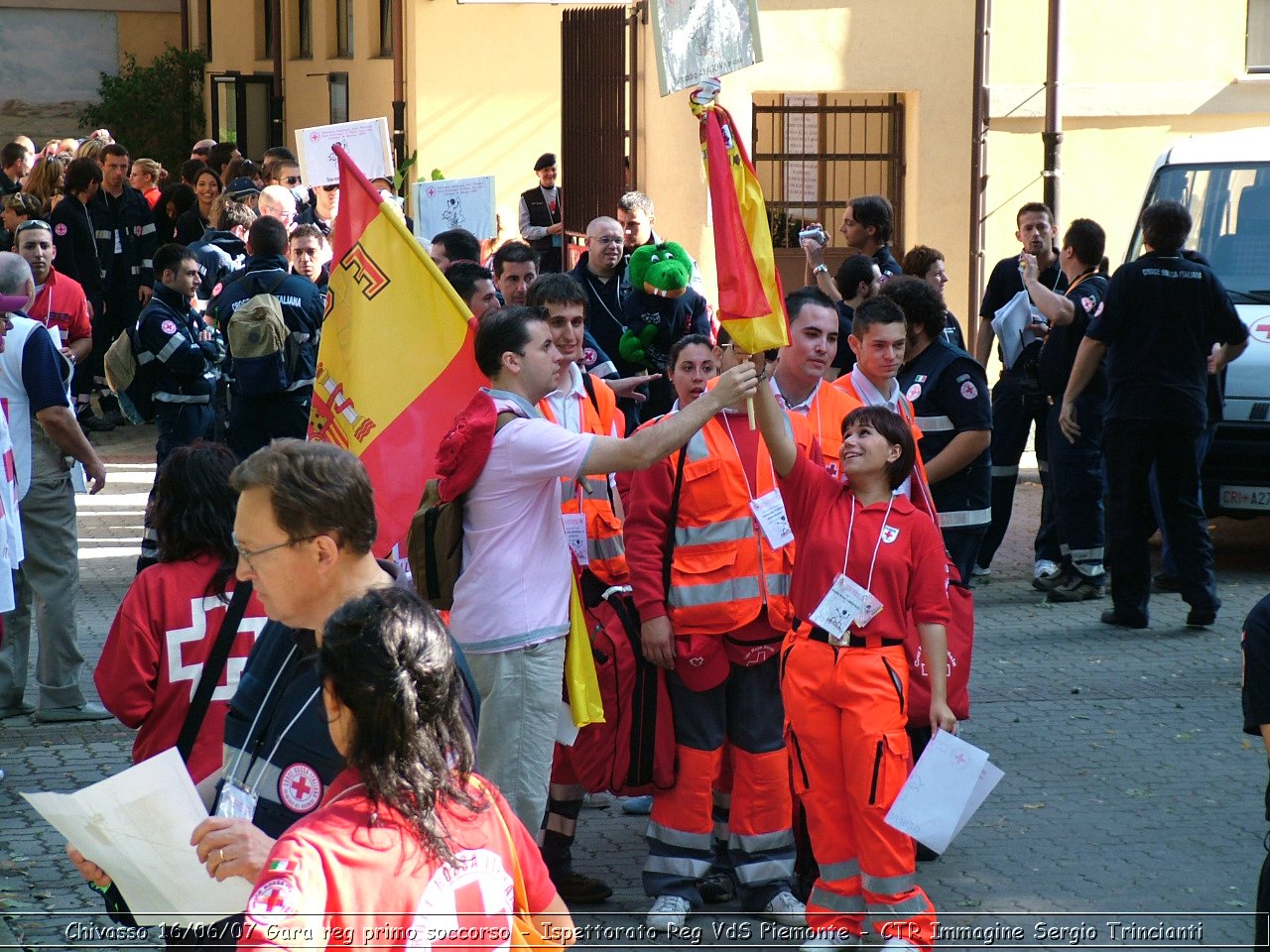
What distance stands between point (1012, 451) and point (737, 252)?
645 centimetres

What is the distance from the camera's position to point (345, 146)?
12023 millimetres

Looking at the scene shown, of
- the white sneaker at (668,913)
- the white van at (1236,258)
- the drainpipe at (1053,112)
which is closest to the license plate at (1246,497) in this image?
the white van at (1236,258)

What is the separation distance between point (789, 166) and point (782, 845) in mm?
12660

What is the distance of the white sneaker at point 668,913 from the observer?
17.9ft

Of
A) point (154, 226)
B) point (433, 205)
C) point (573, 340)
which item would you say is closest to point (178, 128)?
point (154, 226)

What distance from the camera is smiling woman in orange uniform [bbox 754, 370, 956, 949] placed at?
506 centimetres

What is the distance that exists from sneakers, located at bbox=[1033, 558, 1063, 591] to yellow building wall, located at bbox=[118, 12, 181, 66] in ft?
77.9

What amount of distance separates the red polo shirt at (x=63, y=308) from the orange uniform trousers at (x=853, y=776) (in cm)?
677

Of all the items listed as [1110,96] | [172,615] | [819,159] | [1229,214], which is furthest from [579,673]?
[1110,96]

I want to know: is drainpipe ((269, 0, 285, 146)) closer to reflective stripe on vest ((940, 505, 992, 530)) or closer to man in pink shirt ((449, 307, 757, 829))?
reflective stripe on vest ((940, 505, 992, 530))

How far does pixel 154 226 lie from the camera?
1669 centimetres

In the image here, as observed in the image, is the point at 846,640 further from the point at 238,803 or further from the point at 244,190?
the point at 244,190

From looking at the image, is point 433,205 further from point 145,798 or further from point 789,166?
point 145,798

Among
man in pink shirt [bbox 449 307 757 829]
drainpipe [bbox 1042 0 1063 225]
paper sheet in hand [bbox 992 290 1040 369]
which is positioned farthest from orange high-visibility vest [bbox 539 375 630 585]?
drainpipe [bbox 1042 0 1063 225]
